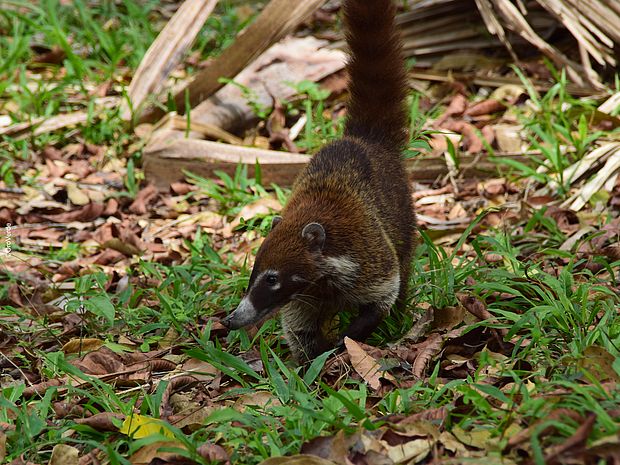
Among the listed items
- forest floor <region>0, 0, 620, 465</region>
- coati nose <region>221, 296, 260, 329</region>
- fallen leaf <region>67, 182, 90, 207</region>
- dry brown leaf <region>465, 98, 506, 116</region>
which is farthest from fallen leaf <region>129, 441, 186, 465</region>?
dry brown leaf <region>465, 98, 506, 116</region>

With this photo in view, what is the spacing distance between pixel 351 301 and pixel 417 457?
1233 mm

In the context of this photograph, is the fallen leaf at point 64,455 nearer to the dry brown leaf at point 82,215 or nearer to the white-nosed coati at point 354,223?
the white-nosed coati at point 354,223

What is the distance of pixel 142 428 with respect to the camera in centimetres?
304

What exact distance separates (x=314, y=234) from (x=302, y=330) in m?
0.53

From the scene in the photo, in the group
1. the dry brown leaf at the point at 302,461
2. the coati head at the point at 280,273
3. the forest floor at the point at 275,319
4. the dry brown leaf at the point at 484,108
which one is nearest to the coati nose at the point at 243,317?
the coati head at the point at 280,273

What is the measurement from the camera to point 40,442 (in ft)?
10.0

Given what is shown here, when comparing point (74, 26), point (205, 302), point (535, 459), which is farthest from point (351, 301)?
point (74, 26)

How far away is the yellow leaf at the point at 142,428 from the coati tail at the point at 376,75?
2.06 m

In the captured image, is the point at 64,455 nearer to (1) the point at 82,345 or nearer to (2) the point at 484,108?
(1) the point at 82,345

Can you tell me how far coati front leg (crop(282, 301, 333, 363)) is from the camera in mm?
3879

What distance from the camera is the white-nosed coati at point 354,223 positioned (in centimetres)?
363

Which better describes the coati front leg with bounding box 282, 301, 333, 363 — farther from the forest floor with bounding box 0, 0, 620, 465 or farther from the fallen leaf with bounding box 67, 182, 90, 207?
the fallen leaf with bounding box 67, 182, 90, 207

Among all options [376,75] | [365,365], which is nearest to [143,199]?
[376,75]

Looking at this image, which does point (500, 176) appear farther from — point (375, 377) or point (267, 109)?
point (375, 377)
